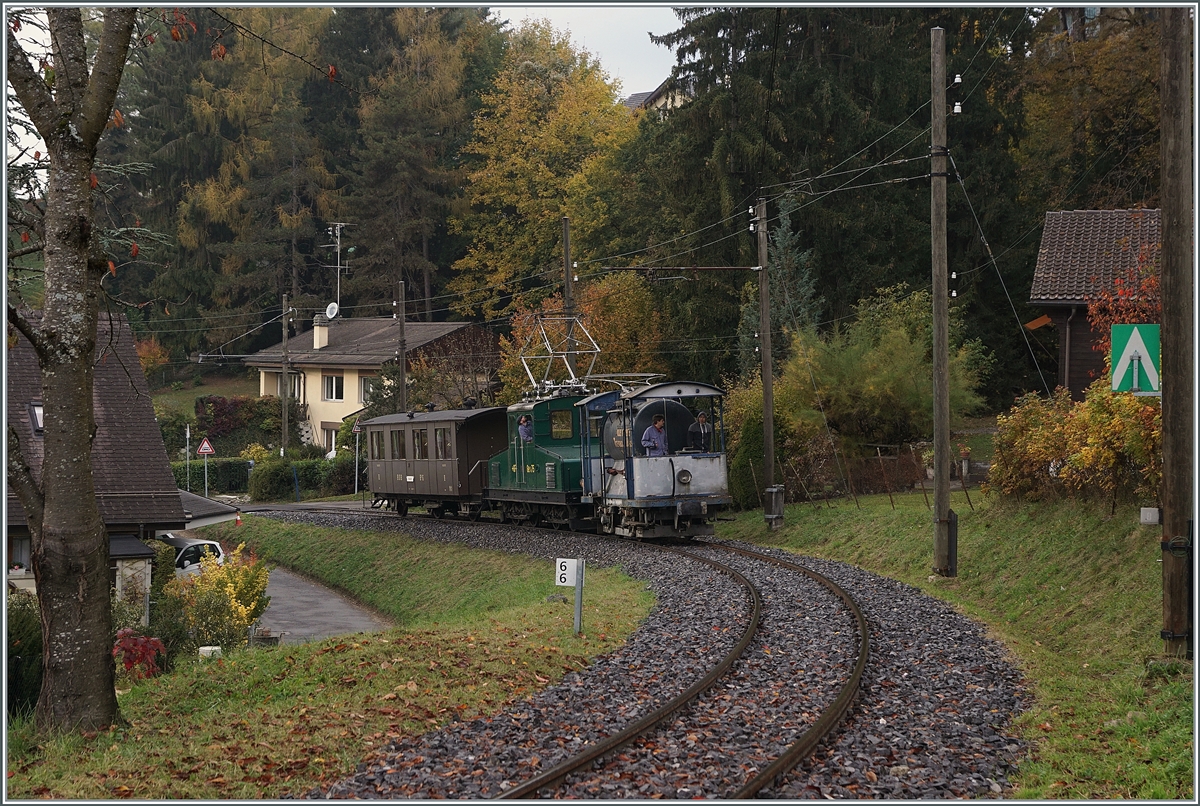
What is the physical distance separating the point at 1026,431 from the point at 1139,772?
39.6 feet

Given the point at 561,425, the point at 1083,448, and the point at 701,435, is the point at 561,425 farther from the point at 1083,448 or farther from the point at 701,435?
the point at 1083,448

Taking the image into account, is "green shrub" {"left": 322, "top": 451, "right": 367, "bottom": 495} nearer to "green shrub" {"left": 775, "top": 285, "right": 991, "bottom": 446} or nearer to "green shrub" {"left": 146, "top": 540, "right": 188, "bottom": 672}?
"green shrub" {"left": 775, "top": 285, "right": 991, "bottom": 446}

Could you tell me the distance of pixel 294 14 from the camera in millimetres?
71250

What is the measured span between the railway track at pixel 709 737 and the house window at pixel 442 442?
18639 mm

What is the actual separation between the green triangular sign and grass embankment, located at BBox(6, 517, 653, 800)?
5711mm

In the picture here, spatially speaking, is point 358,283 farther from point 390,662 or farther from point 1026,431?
point 390,662

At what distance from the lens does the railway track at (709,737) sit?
25.1 feet

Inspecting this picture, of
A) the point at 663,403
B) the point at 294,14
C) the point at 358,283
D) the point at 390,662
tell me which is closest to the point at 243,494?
the point at 358,283

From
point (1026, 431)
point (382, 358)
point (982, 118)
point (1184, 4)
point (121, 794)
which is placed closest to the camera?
point (121, 794)

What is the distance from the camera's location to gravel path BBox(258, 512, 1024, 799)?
309 inches

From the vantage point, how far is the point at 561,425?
Answer: 85.1ft

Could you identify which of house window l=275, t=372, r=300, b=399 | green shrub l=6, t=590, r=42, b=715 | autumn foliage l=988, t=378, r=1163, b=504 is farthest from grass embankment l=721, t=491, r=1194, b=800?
house window l=275, t=372, r=300, b=399

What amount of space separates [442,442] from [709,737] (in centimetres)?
2225

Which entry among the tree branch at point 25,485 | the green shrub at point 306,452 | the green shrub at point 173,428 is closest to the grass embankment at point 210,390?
the green shrub at point 173,428
